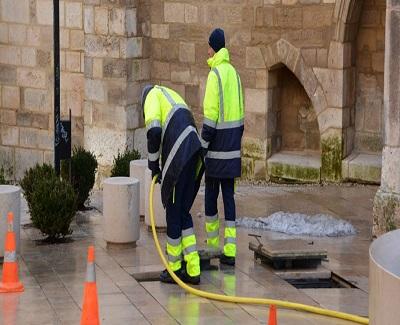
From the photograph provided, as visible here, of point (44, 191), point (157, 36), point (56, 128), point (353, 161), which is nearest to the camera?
point (44, 191)

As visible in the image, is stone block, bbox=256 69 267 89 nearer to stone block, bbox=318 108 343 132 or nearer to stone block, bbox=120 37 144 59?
stone block, bbox=318 108 343 132

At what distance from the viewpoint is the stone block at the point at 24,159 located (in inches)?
750

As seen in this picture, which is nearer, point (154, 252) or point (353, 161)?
point (154, 252)

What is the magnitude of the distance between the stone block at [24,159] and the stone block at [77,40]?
5.67 feet

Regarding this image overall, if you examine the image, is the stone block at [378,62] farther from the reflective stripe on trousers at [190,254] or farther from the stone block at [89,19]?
the reflective stripe on trousers at [190,254]

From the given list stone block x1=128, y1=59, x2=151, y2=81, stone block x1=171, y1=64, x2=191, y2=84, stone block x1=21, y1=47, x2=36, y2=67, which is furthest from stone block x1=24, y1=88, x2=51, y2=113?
stone block x1=171, y1=64, x2=191, y2=84

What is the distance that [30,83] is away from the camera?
62.6 ft

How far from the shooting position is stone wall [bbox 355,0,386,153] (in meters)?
15.7

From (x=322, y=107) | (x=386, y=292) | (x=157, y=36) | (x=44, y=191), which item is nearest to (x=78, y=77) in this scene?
(x=157, y=36)

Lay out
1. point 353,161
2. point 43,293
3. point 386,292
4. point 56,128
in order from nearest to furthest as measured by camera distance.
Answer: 1. point 386,292
2. point 43,293
3. point 56,128
4. point 353,161

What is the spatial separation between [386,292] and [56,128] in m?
7.33

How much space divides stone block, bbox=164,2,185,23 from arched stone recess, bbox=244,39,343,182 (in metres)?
1.32

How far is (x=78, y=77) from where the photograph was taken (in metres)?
18.4

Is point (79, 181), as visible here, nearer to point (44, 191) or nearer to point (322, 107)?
point (44, 191)
